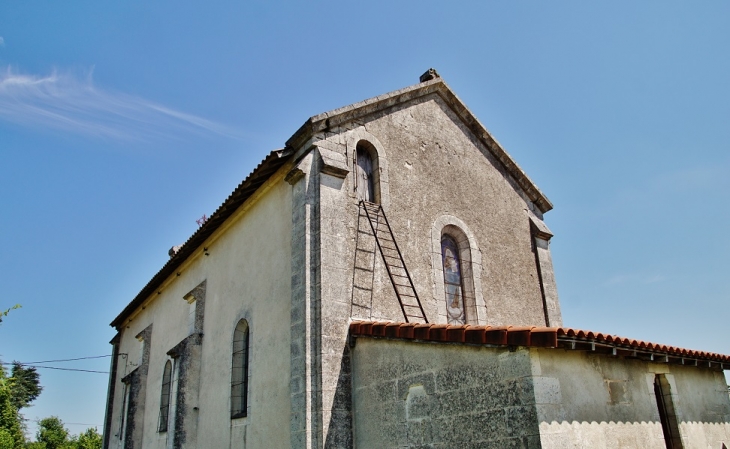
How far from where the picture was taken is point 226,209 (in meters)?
11.2

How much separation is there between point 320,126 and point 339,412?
4.51 metres

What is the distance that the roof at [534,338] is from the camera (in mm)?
5547

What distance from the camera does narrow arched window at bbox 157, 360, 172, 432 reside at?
1357cm

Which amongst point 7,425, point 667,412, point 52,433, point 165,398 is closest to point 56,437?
point 52,433

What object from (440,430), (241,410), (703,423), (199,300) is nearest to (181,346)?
(199,300)

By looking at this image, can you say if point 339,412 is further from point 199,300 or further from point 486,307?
point 199,300

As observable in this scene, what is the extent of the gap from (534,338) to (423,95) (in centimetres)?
687

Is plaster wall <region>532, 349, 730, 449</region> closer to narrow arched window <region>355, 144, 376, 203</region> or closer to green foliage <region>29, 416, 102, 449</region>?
narrow arched window <region>355, 144, 376, 203</region>

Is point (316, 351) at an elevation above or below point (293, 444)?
above

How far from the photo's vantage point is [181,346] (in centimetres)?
1189

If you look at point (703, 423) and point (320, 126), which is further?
point (320, 126)

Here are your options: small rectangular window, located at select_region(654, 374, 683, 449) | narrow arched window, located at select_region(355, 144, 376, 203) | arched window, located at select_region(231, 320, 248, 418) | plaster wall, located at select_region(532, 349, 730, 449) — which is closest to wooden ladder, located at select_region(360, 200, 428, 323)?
narrow arched window, located at select_region(355, 144, 376, 203)

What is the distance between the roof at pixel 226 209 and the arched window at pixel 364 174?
125cm

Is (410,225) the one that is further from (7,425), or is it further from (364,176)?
(7,425)
